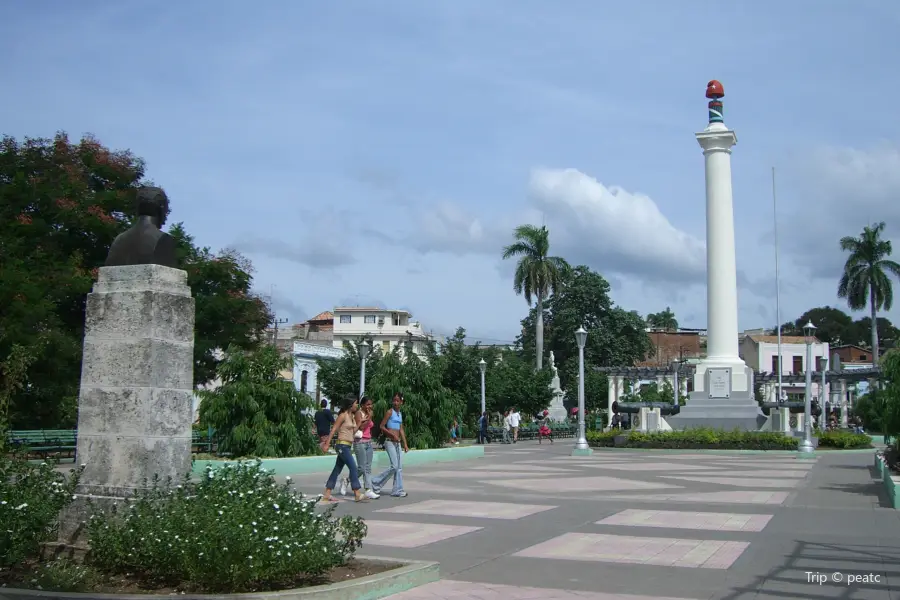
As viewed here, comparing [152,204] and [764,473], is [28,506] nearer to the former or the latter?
[152,204]

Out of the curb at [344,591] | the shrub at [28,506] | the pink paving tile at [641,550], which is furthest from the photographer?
the pink paving tile at [641,550]

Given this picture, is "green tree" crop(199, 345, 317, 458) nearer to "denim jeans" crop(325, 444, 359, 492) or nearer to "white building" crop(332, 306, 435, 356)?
"denim jeans" crop(325, 444, 359, 492)

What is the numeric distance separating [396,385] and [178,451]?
679 inches

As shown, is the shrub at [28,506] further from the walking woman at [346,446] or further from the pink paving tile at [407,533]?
the walking woman at [346,446]

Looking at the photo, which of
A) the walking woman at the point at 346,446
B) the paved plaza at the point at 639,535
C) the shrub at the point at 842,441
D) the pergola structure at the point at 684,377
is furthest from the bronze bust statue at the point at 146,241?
the pergola structure at the point at 684,377

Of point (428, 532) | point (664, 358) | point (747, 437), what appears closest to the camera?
point (428, 532)

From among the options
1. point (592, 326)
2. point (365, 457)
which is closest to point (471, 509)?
point (365, 457)

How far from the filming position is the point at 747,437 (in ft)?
103

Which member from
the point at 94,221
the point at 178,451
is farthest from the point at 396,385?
the point at 178,451

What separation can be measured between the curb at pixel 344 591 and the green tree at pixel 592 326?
6936 cm

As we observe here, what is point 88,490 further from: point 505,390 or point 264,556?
point 505,390

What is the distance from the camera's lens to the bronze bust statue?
27.0 feet

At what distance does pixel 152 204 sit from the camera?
337 inches

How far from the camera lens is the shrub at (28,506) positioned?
281 inches
